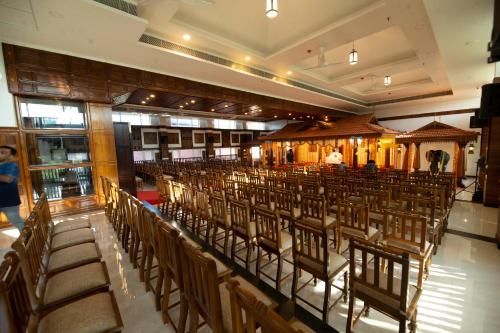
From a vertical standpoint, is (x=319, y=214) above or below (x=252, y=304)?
below

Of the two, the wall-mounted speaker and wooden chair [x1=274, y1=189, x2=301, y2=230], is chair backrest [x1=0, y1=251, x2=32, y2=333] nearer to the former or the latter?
wooden chair [x1=274, y1=189, x2=301, y2=230]

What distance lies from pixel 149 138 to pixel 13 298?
15.6 meters

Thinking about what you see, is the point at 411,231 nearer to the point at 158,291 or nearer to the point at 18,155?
the point at 158,291

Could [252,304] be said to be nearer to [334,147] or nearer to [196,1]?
[196,1]

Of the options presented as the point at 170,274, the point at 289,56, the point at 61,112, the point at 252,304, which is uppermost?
the point at 289,56

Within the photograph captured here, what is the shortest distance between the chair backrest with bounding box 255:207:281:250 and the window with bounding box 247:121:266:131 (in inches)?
691

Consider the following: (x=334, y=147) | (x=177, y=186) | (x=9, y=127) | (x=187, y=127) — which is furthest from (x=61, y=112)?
(x=334, y=147)

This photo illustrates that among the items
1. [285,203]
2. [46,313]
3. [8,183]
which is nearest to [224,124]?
[285,203]

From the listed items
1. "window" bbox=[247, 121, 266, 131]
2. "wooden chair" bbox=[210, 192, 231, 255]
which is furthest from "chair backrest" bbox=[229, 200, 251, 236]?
"window" bbox=[247, 121, 266, 131]

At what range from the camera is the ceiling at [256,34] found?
11.1 ft

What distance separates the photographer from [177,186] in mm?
4664

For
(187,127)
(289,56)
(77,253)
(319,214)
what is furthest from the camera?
(187,127)

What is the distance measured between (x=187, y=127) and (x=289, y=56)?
12.1m

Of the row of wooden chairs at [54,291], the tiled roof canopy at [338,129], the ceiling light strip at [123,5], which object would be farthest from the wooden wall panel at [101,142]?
the tiled roof canopy at [338,129]
